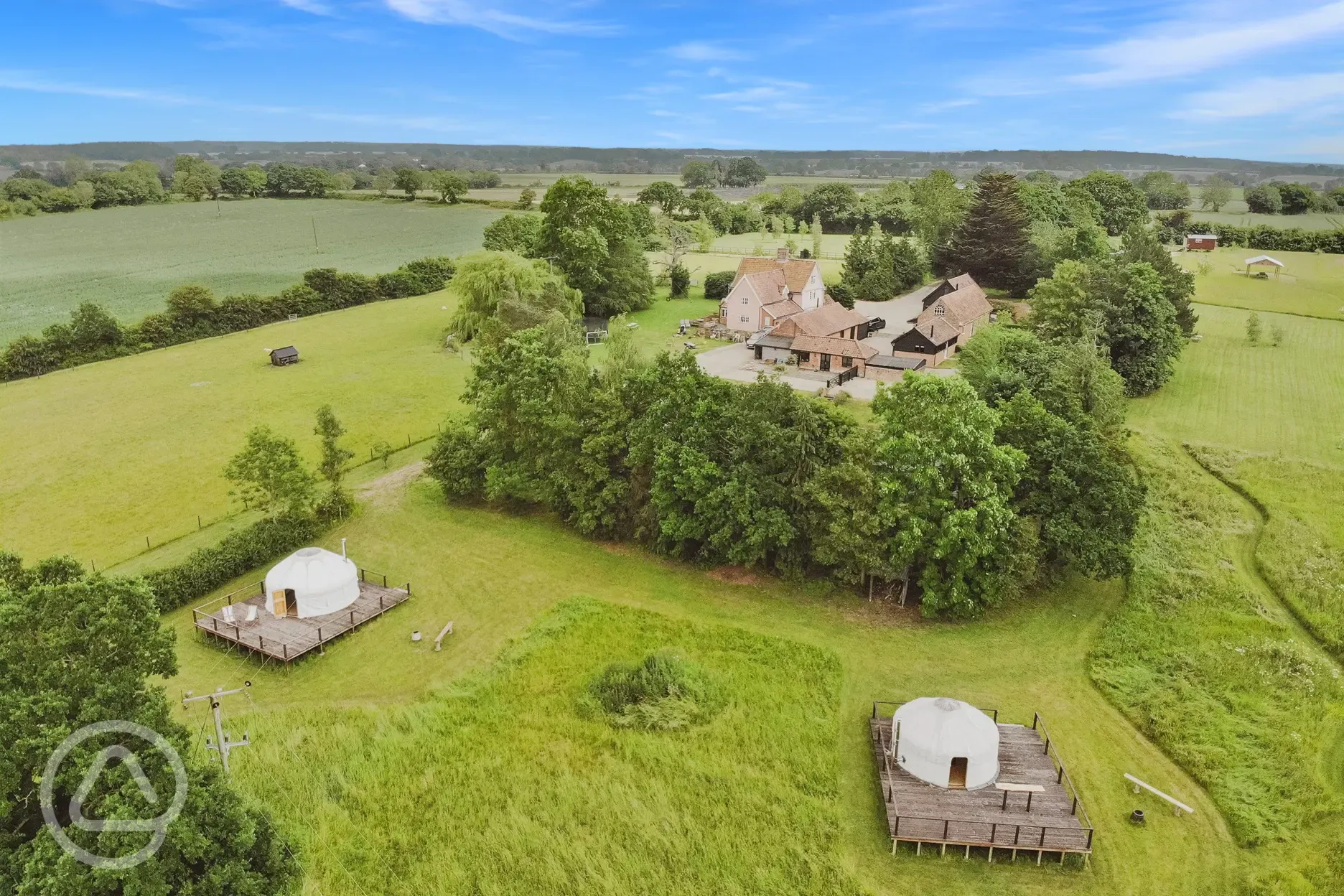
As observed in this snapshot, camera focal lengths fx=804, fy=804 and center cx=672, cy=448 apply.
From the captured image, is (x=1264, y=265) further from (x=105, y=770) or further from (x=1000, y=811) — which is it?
(x=105, y=770)

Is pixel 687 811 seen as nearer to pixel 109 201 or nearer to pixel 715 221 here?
pixel 715 221

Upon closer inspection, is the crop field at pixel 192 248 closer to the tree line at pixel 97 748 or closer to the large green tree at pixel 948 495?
the tree line at pixel 97 748

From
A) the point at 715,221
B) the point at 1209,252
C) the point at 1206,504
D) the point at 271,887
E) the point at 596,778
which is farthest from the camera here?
the point at 715,221

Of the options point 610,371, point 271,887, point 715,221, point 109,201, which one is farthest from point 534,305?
point 109,201

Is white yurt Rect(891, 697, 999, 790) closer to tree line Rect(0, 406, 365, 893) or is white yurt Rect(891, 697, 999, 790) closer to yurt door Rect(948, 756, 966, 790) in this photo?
yurt door Rect(948, 756, 966, 790)

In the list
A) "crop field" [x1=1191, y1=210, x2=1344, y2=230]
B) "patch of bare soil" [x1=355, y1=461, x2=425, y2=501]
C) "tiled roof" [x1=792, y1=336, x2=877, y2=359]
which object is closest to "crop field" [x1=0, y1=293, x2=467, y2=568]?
"patch of bare soil" [x1=355, y1=461, x2=425, y2=501]

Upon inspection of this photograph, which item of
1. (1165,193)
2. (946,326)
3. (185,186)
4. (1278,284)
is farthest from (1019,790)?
(185,186)
